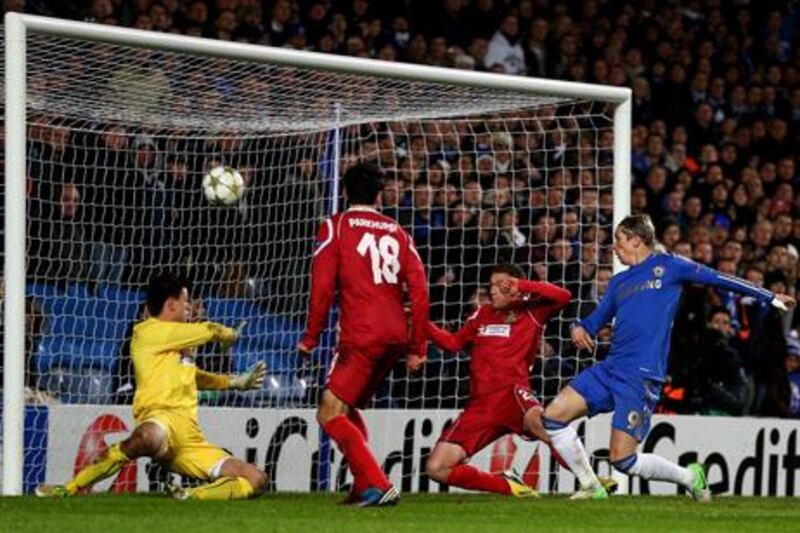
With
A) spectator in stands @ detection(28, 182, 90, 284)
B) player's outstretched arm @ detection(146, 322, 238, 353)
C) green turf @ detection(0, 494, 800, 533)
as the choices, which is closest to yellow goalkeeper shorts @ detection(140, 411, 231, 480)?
green turf @ detection(0, 494, 800, 533)

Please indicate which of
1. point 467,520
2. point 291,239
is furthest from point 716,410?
point 467,520

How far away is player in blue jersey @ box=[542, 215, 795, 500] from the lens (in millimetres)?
10172

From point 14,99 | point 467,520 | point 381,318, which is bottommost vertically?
point 467,520

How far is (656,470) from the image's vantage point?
10.3 metres

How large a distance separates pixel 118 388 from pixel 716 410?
16.0 ft

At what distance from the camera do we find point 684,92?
1850 cm

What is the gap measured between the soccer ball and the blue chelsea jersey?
281cm

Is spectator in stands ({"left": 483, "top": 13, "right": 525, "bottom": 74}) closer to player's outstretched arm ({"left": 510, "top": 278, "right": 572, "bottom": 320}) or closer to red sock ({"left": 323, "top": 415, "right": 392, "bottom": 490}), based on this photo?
player's outstretched arm ({"left": 510, "top": 278, "right": 572, "bottom": 320})

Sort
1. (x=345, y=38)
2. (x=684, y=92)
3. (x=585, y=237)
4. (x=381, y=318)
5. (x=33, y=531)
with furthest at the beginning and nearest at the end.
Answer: (x=684, y=92), (x=345, y=38), (x=585, y=237), (x=381, y=318), (x=33, y=531)

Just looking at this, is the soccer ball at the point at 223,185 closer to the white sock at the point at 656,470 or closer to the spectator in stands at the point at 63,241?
the spectator in stands at the point at 63,241

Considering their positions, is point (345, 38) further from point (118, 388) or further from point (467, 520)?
point (467, 520)

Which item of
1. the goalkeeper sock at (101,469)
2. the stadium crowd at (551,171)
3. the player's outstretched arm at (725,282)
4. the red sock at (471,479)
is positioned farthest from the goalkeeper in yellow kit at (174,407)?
the player's outstretched arm at (725,282)

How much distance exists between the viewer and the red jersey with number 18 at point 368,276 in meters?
9.57

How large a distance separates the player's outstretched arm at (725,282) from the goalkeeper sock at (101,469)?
312 cm
